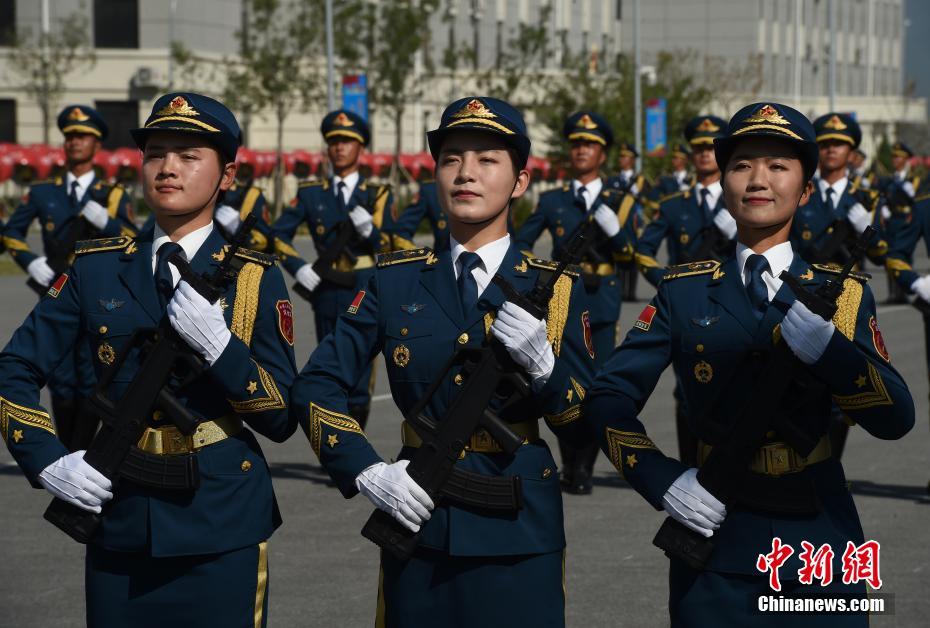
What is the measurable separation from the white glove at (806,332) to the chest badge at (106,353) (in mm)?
2004

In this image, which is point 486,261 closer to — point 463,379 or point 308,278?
point 463,379

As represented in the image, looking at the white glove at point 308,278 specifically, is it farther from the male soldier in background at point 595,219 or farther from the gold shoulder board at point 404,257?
the gold shoulder board at point 404,257

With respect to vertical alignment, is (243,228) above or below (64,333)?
above

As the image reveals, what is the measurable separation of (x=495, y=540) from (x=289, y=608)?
9.71ft

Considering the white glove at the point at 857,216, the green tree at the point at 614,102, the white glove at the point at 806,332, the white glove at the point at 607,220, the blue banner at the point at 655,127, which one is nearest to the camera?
the white glove at the point at 806,332

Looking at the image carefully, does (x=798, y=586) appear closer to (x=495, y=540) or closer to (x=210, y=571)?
(x=495, y=540)

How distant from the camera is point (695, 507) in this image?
4414 millimetres

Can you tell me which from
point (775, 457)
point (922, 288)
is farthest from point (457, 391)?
point (922, 288)

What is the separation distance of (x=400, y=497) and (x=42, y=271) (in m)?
7.52

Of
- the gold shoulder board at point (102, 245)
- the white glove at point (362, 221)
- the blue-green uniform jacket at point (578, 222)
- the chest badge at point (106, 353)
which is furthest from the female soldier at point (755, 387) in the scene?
the white glove at point (362, 221)

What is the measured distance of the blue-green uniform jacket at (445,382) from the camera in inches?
183

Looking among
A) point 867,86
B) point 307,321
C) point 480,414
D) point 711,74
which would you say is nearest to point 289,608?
point 480,414

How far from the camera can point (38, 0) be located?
50.2 meters

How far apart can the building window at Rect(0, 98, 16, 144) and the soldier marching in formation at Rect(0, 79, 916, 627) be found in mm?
47854
